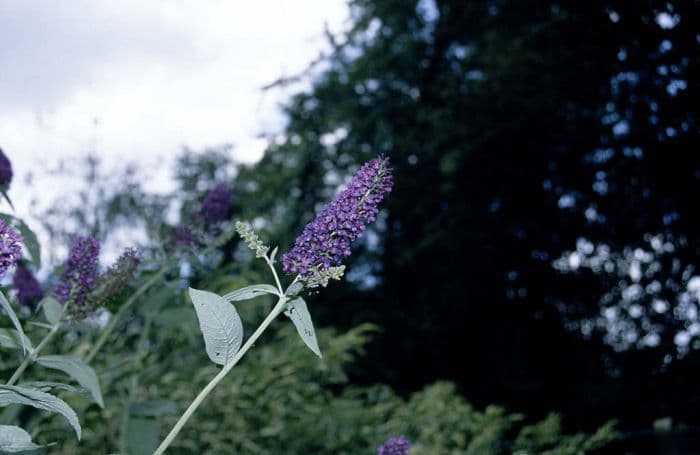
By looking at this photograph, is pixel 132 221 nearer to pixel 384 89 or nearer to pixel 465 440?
pixel 384 89

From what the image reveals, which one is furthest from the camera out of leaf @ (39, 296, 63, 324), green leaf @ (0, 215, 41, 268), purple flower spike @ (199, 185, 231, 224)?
purple flower spike @ (199, 185, 231, 224)

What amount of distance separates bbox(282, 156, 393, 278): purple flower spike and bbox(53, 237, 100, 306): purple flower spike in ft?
1.88

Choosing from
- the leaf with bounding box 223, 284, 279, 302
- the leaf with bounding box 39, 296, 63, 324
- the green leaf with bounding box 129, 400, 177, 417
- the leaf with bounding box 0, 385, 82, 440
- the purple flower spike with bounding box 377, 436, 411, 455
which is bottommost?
the purple flower spike with bounding box 377, 436, 411, 455

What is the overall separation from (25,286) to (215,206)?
0.63 meters

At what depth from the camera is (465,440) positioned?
493cm

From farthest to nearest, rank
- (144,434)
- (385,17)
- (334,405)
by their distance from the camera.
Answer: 1. (385,17)
2. (334,405)
3. (144,434)

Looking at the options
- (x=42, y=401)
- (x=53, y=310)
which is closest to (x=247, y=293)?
(x=42, y=401)

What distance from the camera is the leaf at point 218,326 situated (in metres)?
0.96

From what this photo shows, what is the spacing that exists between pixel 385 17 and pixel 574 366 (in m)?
6.09

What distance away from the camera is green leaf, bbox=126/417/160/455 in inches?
78.7

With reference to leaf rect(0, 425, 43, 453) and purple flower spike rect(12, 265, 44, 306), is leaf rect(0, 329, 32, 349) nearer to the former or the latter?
leaf rect(0, 425, 43, 453)

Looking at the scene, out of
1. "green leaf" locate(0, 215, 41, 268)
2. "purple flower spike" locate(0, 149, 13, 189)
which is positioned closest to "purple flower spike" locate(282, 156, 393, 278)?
"green leaf" locate(0, 215, 41, 268)

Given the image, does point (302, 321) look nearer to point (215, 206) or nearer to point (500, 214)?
point (215, 206)

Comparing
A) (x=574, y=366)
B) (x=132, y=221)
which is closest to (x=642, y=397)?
(x=574, y=366)
